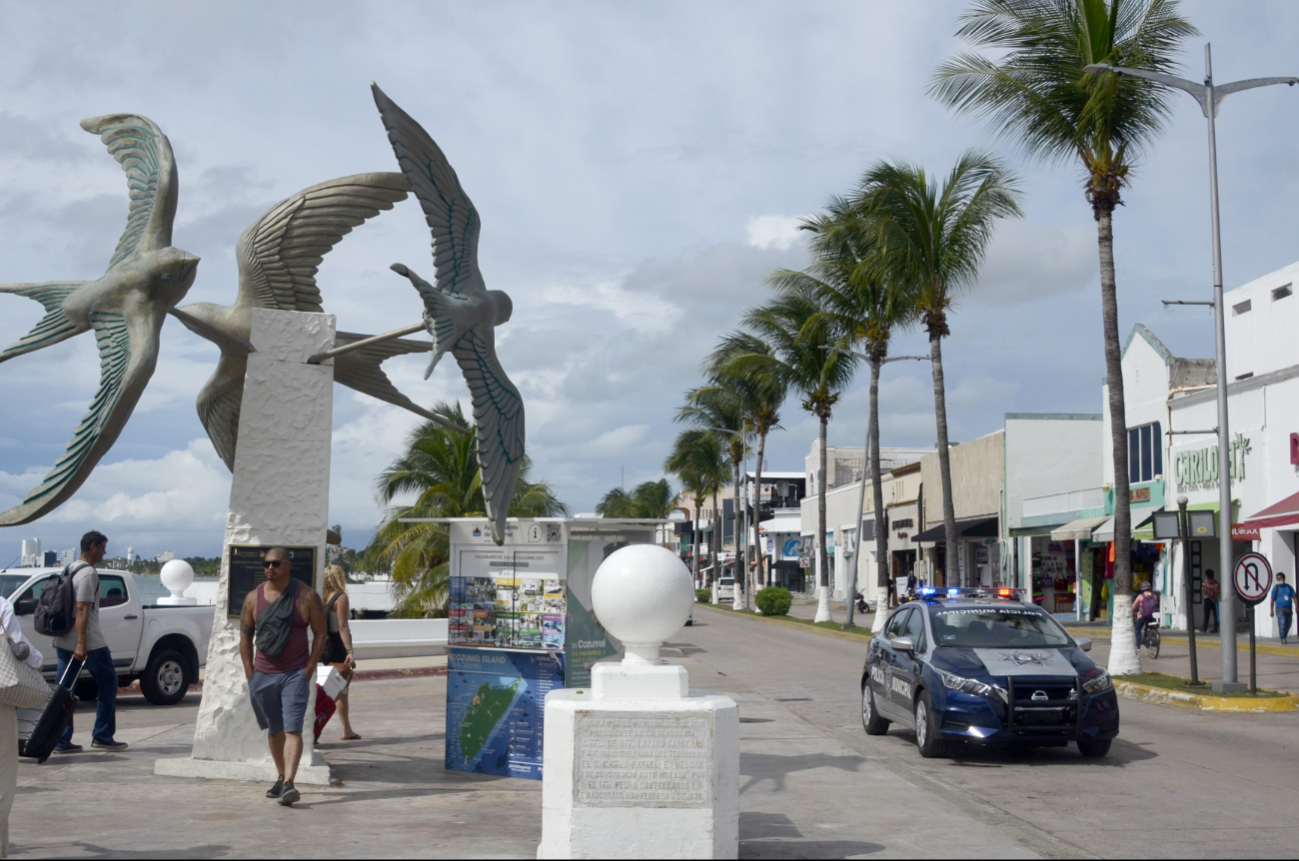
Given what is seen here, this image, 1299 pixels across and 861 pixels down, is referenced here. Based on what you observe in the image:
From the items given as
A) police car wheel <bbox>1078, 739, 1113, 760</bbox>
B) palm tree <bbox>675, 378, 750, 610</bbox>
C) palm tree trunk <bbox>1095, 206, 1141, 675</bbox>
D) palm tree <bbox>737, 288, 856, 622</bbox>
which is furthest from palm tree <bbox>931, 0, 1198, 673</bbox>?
palm tree <bbox>675, 378, 750, 610</bbox>

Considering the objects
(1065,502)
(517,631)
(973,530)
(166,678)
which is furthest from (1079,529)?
(517,631)

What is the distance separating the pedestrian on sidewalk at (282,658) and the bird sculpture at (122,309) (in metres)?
1.59

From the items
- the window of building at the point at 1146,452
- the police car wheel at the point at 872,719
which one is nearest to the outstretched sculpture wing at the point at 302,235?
the police car wheel at the point at 872,719

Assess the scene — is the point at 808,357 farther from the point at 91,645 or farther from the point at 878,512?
the point at 91,645

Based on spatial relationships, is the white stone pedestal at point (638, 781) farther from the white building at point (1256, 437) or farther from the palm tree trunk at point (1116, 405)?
the white building at point (1256, 437)

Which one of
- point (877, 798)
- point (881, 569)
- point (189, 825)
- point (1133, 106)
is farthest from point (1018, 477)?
point (189, 825)

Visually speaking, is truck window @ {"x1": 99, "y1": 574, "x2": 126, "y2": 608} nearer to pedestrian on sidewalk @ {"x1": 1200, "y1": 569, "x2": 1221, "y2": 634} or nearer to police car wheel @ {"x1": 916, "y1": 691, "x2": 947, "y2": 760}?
police car wheel @ {"x1": 916, "y1": 691, "x2": 947, "y2": 760}

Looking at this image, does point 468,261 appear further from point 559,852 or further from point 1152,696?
point 1152,696

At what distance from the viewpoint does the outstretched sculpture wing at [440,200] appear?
931cm

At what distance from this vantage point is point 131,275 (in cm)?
934

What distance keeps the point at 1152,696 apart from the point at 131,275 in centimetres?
1487

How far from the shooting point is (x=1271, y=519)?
1081 inches

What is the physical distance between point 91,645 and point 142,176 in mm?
4317

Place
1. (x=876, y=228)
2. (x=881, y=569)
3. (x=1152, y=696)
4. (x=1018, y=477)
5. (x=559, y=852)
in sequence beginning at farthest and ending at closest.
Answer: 1. (x=1018, y=477)
2. (x=881, y=569)
3. (x=876, y=228)
4. (x=1152, y=696)
5. (x=559, y=852)
